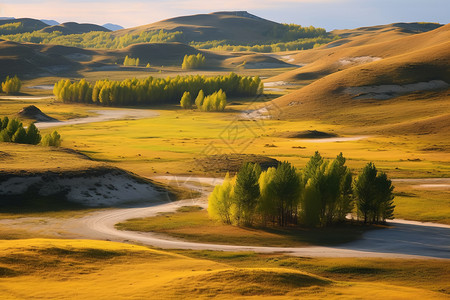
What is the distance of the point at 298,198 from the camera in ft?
238

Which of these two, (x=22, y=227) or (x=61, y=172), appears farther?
(x=61, y=172)

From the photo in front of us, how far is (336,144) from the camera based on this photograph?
150 metres

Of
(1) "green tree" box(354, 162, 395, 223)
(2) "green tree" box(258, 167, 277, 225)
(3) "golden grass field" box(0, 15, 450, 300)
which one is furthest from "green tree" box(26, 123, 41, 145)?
(1) "green tree" box(354, 162, 395, 223)

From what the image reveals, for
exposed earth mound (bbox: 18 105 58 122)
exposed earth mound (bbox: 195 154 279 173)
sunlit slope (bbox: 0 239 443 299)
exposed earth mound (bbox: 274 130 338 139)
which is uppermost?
exposed earth mound (bbox: 18 105 58 122)

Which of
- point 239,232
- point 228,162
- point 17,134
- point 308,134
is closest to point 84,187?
point 239,232

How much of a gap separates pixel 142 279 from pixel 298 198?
31.5m

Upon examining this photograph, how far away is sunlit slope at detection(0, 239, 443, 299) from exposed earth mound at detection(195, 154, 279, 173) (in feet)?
187

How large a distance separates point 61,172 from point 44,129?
284 ft

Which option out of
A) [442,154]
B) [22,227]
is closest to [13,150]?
[22,227]

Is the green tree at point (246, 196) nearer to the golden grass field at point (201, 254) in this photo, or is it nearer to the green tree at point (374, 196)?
the golden grass field at point (201, 254)

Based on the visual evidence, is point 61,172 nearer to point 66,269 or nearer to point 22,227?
point 22,227

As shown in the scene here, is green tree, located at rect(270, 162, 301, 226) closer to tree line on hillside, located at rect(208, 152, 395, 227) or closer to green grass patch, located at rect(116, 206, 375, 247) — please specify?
tree line on hillside, located at rect(208, 152, 395, 227)

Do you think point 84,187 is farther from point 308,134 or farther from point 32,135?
point 308,134

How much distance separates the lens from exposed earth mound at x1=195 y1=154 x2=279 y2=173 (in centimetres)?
10906
